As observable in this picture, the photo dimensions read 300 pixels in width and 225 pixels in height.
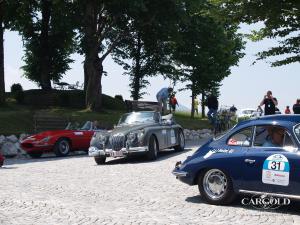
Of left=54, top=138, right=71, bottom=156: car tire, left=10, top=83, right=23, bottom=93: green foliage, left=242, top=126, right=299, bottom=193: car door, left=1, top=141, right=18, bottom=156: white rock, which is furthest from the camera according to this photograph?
left=10, top=83, right=23, bottom=93: green foliage

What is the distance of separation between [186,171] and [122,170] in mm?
4742

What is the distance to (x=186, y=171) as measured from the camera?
8336 mm

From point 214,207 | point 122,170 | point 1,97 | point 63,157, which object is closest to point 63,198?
point 214,207

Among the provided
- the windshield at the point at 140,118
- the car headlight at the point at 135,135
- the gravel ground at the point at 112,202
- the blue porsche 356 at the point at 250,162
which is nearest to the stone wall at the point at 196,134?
the windshield at the point at 140,118

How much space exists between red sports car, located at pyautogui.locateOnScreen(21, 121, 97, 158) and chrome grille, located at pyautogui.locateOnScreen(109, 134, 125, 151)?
14.7 ft

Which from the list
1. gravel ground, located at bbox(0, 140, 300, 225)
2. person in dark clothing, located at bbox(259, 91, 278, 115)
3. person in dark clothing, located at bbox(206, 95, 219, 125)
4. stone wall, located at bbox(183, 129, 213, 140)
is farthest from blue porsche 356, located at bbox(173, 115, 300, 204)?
stone wall, located at bbox(183, 129, 213, 140)

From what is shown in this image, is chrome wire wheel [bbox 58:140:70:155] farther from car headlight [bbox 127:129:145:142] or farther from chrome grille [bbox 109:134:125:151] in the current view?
car headlight [bbox 127:129:145:142]

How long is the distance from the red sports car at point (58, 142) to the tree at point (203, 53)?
53.4 ft

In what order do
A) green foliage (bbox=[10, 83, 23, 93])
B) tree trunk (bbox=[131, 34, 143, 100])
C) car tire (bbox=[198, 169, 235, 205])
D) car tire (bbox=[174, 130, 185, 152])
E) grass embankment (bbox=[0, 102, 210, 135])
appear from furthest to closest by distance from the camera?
green foliage (bbox=[10, 83, 23, 93]) < tree trunk (bbox=[131, 34, 143, 100]) < grass embankment (bbox=[0, 102, 210, 135]) < car tire (bbox=[174, 130, 185, 152]) < car tire (bbox=[198, 169, 235, 205])

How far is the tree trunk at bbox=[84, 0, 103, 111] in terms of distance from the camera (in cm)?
3048

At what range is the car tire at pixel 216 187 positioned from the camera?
786cm

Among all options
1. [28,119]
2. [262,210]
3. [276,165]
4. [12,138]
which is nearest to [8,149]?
[12,138]

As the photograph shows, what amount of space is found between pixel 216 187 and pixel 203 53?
30.8 metres
